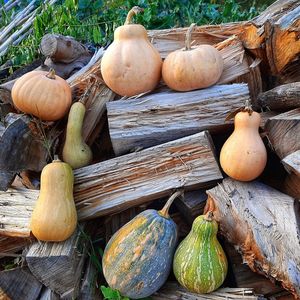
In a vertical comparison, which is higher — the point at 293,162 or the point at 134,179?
the point at 293,162

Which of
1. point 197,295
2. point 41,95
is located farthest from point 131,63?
point 197,295

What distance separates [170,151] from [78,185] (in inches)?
20.6

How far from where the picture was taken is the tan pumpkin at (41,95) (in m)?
2.43

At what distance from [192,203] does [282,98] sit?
2.31 feet

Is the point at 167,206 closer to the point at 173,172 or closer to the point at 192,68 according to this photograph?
the point at 173,172

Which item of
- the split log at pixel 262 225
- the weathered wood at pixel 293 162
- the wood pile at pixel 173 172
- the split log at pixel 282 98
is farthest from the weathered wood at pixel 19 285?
the split log at pixel 282 98

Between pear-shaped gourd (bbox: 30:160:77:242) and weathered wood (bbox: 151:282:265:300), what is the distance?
54cm

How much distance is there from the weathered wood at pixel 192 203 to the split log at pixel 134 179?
7 centimetres

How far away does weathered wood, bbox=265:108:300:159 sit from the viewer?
2178 millimetres

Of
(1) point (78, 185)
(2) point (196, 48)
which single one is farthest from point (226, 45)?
(1) point (78, 185)

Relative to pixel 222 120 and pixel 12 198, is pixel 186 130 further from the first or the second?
pixel 12 198

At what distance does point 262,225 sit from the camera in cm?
207

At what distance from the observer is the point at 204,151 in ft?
7.55

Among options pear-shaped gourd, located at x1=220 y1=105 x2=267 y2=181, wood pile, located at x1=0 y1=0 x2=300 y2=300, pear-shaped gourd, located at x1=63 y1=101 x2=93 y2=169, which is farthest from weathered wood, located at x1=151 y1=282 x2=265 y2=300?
pear-shaped gourd, located at x1=63 y1=101 x2=93 y2=169
